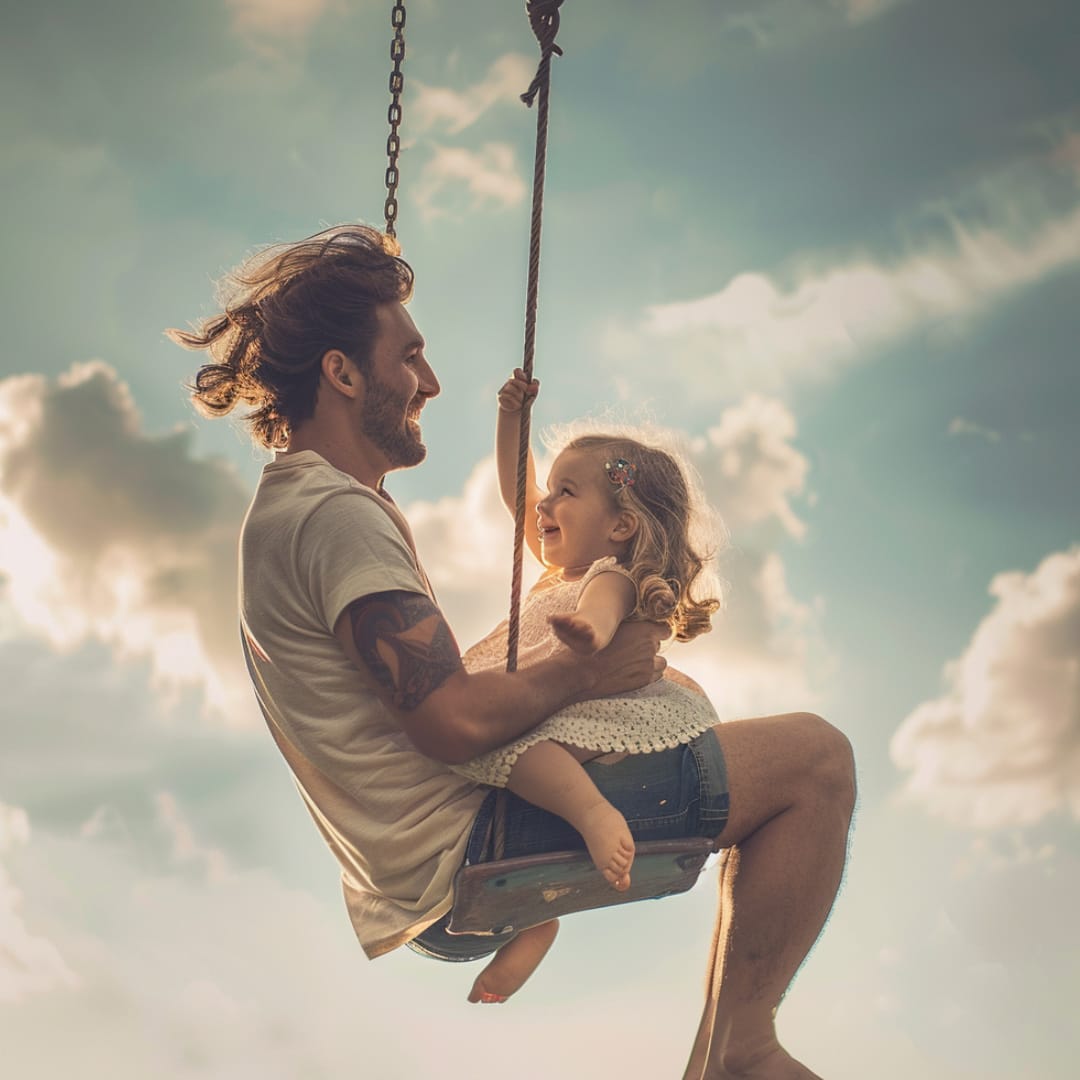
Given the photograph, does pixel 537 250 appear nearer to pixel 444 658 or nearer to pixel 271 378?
pixel 271 378

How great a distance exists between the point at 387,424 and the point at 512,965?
1.44 metres

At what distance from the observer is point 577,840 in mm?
3584

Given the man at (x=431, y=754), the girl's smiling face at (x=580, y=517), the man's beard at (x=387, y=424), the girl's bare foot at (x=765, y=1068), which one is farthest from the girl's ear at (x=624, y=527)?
the girl's bare foot at (x=765, y=1068)

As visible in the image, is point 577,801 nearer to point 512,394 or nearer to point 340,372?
point 340,372

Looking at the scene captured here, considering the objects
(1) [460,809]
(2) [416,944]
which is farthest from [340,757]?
(2) [416,944]

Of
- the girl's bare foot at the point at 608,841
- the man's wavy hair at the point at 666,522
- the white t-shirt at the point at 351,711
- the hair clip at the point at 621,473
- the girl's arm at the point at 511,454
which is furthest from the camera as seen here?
the girl's arm at the point at 511,454

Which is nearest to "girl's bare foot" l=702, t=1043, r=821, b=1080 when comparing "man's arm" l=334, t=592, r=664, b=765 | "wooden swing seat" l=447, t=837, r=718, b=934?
"wooden swing seat" l=447, t=837, r=718, b=934

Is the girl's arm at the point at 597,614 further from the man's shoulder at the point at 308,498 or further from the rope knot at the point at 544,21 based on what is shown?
the rope knot at the point at 544,21

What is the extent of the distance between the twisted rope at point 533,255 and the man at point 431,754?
0.20 metres

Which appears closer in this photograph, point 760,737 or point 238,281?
point 760,737

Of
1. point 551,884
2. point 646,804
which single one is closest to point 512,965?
point 551,884

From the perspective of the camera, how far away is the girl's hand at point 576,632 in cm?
350

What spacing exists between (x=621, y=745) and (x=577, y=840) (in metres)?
0.25

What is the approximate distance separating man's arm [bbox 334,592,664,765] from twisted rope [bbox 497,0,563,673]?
0.62ft
